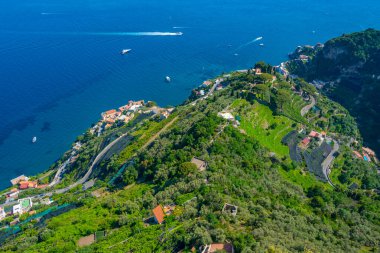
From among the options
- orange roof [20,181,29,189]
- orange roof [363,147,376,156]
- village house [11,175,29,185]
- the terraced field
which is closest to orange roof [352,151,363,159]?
orange roof [363,147,376,156]

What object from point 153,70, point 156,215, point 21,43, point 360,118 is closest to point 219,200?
point 156,215

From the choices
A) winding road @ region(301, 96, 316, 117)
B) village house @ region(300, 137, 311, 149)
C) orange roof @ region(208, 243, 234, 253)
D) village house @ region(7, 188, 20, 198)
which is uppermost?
orange roof @ region(208, 243, 234, 253)

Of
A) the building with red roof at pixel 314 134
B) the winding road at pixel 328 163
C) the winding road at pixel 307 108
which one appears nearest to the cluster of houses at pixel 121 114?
the winding road at pixel 307 108

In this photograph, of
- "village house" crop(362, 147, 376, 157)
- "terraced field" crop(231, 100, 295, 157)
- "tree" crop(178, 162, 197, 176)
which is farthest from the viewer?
"village house" crop(362, 147, 376, 157)

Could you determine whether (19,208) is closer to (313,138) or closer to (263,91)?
(263,91)

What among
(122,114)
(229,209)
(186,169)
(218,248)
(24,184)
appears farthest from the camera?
(122,114)

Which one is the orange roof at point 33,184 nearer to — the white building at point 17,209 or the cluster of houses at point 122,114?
the white building at point 17,209

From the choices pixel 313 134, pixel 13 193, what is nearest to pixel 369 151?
pixel 313 134

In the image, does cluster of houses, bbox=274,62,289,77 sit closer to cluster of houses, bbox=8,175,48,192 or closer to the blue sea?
the blue sea
